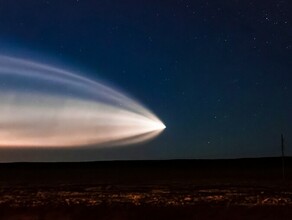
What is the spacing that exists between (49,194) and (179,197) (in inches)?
251

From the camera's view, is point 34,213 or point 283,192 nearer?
point 34,213

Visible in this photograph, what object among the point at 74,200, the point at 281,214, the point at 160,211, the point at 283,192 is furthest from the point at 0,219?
the point at 283,192

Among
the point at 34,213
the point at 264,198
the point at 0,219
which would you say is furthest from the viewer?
the point at 264,198

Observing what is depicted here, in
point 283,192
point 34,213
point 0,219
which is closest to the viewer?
point 0,219

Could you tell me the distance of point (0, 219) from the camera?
18078 millimetres

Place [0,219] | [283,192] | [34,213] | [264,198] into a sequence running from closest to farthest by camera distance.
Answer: [0,219] < [34,213] < [264,198] < [283,192]

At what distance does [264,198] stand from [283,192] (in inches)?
112

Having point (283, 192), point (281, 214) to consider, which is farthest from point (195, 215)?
point (283, 192)

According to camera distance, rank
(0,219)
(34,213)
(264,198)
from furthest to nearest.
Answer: (264,198) < (34,213) < (0,219)

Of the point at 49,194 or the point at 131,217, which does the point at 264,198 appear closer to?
the point at 131,217

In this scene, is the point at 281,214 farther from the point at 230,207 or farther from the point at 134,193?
the point at 134,193

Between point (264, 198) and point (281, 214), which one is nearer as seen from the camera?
point (281, 214)

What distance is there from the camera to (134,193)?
27906 millimetres

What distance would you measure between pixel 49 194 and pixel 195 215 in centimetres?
1113
